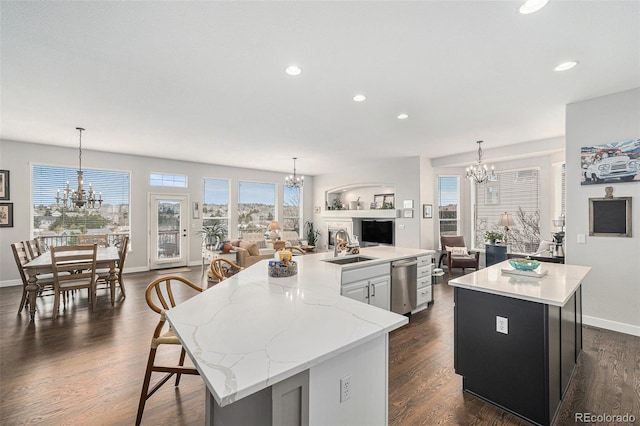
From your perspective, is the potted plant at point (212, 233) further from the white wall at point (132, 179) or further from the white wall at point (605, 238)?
the white wall at point (605, 238)

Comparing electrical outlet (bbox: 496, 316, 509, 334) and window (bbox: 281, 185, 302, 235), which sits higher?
window (bbox: 281, 185, 302, 235)

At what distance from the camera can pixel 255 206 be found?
8.89 m

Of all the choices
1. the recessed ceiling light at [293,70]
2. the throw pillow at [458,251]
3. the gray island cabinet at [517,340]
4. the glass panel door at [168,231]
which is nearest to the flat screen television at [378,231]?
the throw pillow at [458,251]

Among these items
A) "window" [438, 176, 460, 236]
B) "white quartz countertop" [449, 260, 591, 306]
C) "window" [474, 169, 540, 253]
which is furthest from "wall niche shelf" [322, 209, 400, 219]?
"white quartz countertop" [449, 260, 591, 306]

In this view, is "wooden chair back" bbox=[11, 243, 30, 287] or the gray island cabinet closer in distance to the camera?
the gray island cabinet

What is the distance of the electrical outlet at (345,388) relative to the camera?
121 centimetres

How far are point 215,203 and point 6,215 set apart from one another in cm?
400

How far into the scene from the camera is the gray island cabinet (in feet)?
6.16

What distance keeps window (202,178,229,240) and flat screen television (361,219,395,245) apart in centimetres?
397

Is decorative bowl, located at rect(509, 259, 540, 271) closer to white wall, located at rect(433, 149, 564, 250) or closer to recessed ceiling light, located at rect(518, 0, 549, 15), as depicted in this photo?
recessed ceiling light, located at rect(518, 0, 549, 15)

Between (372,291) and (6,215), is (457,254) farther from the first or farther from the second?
(6,215)

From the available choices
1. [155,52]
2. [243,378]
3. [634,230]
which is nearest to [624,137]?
[634,230]

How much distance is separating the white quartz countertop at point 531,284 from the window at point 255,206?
702 cm

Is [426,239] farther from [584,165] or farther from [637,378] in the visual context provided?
[637,378]
